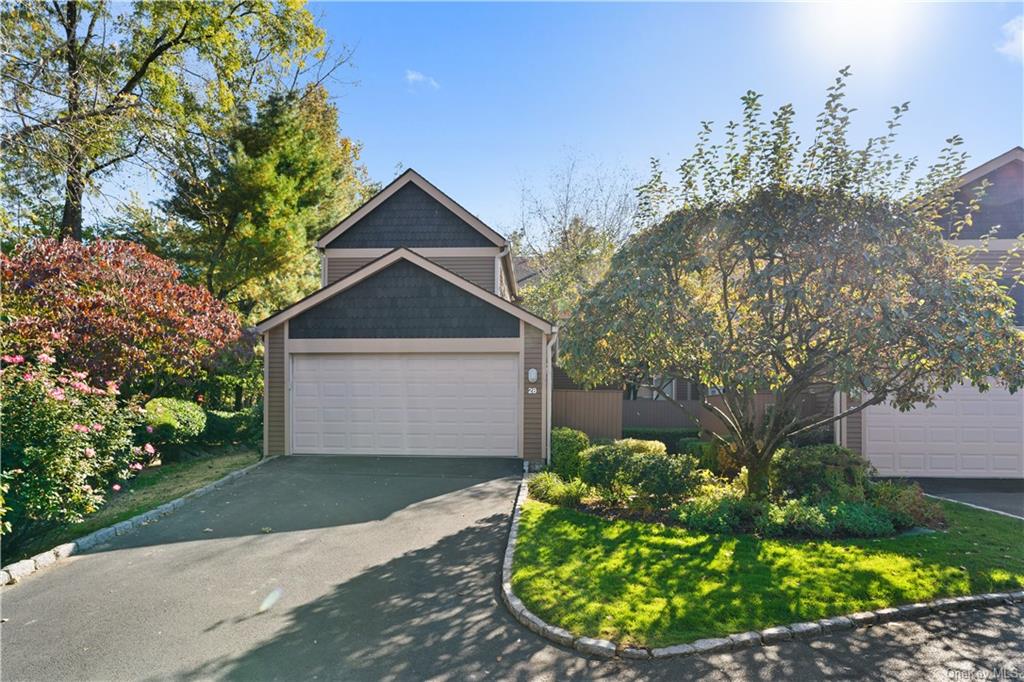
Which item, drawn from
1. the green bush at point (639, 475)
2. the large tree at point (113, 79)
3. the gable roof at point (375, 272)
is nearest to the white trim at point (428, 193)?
the large tree at point (113, 79)

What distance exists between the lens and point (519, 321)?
12.0 metres

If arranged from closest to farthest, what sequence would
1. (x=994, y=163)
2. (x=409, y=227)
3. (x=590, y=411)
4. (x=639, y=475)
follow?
1. (x=639, y=475)
2. (x=994, y=163)
3. (x=590, y=411)
4. (x=409, y=227)

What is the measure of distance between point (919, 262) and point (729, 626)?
5.59 metres

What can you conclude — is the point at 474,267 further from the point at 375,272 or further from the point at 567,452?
the point at 567,452

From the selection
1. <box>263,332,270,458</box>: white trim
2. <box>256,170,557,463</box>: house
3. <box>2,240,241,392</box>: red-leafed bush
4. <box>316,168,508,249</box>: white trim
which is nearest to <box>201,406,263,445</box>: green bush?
<box>2,240,241,392</box>: red-leafed bush

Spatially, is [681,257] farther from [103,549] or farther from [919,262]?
[103,549]

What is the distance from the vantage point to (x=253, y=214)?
61.1 ft

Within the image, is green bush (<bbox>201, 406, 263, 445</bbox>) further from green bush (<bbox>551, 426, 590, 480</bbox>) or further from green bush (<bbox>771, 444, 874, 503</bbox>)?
green bush (<bbox>771, 444, 874, 503</bbox>)

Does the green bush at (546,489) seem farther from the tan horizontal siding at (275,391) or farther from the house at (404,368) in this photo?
the tan horizontal siding at (275,391)

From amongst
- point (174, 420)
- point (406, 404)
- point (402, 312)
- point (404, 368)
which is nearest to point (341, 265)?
point (402, 312)

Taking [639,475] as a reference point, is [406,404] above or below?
above

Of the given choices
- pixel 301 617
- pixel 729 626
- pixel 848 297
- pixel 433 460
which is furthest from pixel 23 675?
pixel 848 297

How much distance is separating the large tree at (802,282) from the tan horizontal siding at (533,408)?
129 inches

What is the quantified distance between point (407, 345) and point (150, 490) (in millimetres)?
5419
